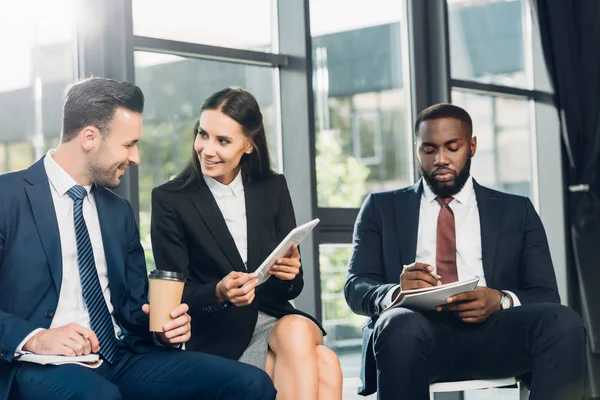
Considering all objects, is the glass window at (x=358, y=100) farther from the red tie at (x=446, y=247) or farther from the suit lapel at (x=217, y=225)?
the suit lapel at (x=217, y=225)

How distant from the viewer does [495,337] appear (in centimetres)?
289

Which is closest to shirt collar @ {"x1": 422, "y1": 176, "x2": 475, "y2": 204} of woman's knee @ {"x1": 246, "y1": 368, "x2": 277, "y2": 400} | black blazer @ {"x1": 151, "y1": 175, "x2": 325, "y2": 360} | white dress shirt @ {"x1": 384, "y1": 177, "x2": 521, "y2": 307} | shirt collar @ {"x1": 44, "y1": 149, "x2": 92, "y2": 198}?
white dress shirt @ {"x1": 384, "y1": 177, "x2": 521, "y2": 307}

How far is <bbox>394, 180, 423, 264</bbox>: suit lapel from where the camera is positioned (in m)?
3.20

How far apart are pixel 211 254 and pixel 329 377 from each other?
1.71 feet

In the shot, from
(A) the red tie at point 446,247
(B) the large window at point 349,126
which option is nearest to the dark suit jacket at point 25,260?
(A) the red tie at point 446,247

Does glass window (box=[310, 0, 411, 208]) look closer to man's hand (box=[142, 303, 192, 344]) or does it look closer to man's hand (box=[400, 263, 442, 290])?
man's hand (box=[400, 263, 442, 290])

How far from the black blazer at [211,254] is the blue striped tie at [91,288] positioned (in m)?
0.31

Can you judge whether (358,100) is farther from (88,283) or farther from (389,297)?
(88,283)

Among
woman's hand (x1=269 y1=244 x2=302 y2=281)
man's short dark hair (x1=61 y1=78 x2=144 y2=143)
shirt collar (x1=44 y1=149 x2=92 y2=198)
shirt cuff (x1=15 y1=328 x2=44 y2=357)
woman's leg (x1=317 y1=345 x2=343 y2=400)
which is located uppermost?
man's short dark hair (x1=61 y1=78 x2=144 y2=143)

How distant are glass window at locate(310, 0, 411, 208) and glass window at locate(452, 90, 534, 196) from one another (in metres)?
0.49

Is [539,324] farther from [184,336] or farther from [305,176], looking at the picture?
[305,176]

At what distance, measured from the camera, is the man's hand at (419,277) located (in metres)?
2.82

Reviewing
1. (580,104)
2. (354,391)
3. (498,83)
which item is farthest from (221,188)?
(580,104)

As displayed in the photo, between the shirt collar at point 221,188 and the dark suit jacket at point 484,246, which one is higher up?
the shirt collar at point 221,188
